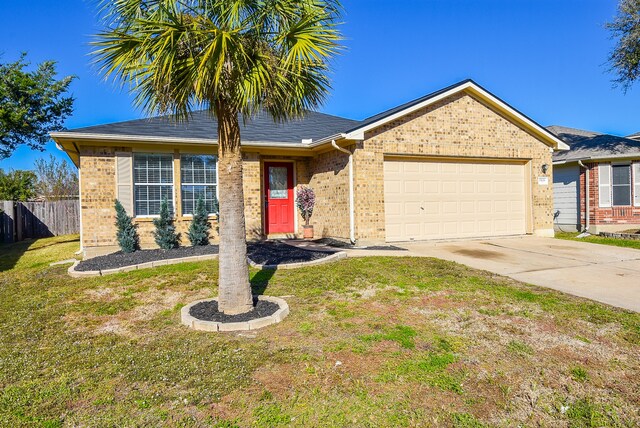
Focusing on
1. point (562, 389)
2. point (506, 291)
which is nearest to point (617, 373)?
point (562, 389)

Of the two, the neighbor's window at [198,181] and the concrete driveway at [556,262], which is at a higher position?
the neighbor's window at [198,181]

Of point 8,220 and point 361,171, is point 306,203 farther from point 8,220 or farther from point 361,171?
point 8,220

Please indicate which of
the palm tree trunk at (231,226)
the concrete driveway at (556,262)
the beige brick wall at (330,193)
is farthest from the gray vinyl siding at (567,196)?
the palm tree trunk at (231,226)

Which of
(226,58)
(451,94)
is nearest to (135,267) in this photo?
(226,58)

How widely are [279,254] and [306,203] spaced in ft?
11.4

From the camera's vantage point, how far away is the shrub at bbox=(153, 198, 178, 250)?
1027 cm

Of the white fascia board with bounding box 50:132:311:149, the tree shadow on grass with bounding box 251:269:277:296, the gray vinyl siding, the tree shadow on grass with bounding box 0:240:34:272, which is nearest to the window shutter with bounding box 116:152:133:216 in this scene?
the white fascia board with bounding box 50:132:311:149

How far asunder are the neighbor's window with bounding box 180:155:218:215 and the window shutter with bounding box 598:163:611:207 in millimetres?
13743

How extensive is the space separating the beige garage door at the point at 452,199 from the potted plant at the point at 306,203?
2475 millimetres

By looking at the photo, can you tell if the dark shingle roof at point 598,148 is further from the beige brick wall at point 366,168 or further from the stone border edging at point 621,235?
the beige brick wall at point 366,168

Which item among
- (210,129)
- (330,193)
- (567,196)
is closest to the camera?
(330,193)

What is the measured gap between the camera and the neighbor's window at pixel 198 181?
36.4 ft

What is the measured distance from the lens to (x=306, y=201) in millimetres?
12406

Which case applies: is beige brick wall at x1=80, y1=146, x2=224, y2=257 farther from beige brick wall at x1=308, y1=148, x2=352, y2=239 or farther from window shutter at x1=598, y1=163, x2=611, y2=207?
window shutter at x1=598, y1=163, x2=611, y2=207
